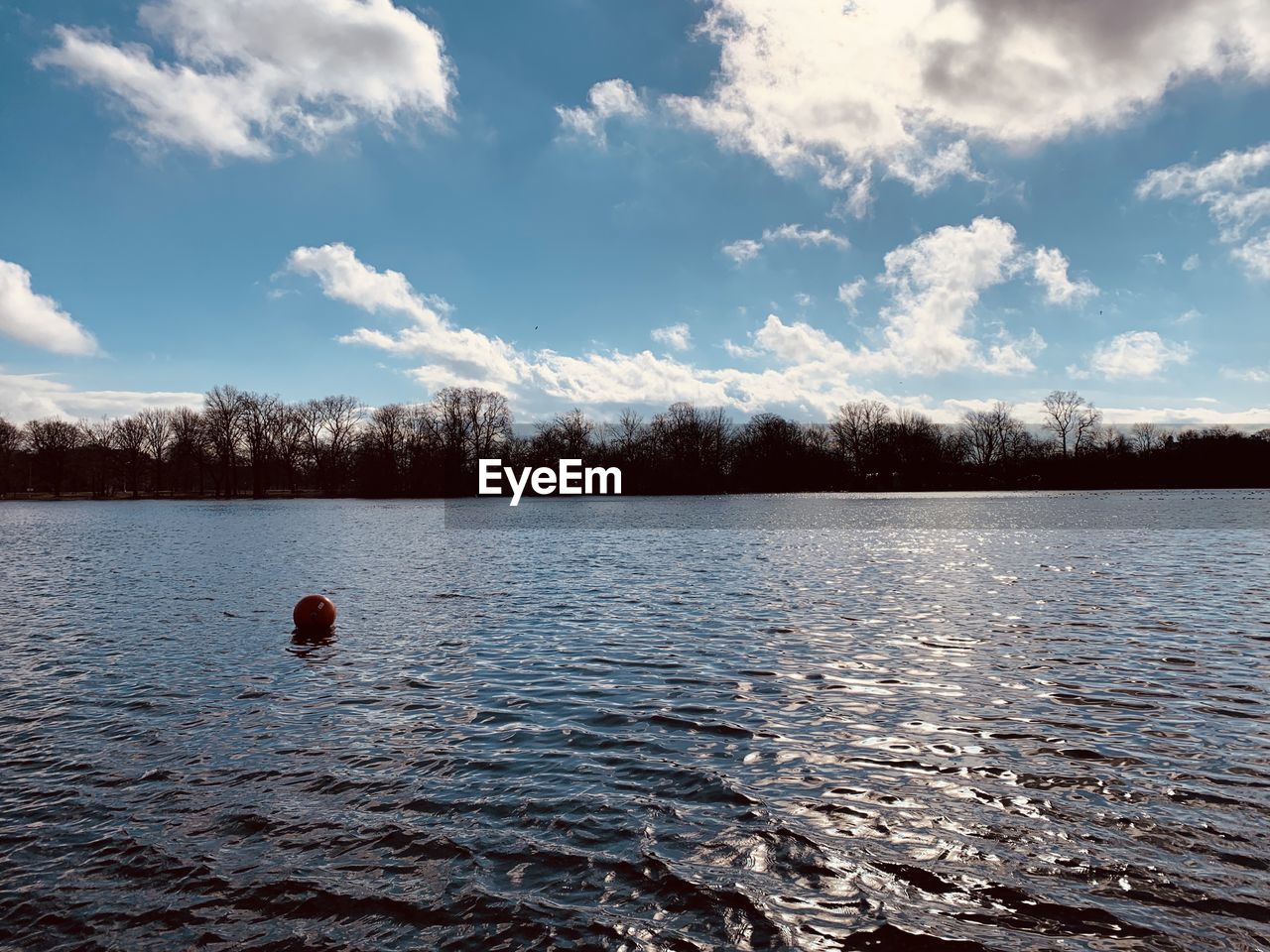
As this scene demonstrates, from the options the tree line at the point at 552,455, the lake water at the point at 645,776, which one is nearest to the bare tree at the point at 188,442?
the tree line at the point at 552,455

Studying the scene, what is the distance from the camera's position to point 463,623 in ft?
66.5

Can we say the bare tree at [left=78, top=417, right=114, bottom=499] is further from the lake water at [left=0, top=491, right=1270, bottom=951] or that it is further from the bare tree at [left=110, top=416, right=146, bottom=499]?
the lake water at [left=0, top=491, right=1270, bottom=951]

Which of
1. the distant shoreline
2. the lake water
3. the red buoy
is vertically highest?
the distant shoreline

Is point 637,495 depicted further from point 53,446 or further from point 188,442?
point 53,446

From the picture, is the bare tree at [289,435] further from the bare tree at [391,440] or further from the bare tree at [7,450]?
the bare tree at [7,450]

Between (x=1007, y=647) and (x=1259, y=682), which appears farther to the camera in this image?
(x=1007, y=647)

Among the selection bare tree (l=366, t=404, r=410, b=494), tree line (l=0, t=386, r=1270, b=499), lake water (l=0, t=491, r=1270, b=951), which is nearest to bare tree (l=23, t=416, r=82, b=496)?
tree line (l=0, t=386, r=1270, b=499)

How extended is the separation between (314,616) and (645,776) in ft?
40.4

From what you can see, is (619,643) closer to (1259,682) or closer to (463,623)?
(463,623)

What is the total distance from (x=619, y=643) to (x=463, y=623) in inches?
199

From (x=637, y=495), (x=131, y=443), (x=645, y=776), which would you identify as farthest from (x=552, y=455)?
(x=645, y=776)

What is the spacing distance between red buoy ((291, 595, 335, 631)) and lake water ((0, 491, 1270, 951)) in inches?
29.6

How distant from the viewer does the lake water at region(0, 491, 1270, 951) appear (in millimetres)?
6320

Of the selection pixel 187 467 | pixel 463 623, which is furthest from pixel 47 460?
pixel 463 623
